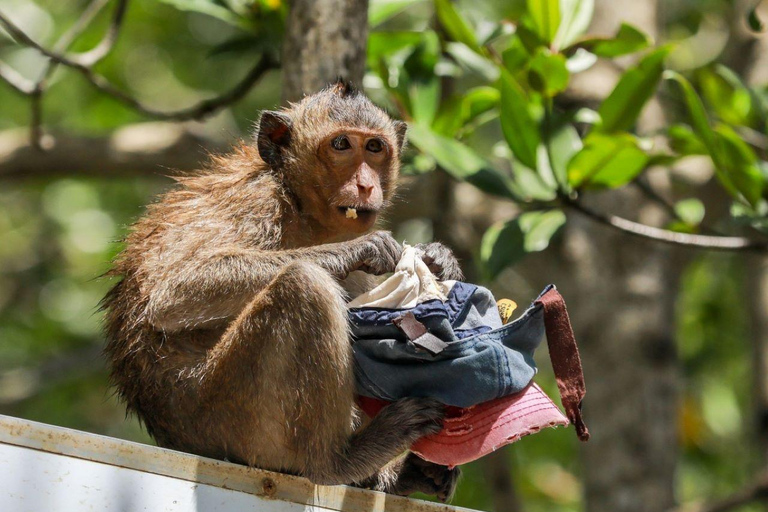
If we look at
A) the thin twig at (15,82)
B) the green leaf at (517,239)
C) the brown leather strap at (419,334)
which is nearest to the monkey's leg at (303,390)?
the brown leather strap at (419,334)

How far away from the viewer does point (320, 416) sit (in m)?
3.77

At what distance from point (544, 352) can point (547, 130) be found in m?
6.36

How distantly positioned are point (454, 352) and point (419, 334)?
0.14 meters

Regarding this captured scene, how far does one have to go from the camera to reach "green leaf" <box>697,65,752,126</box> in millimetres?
6422

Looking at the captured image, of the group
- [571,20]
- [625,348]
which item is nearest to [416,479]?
[571,20]

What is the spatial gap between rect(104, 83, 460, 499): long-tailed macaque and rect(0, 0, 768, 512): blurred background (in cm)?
41

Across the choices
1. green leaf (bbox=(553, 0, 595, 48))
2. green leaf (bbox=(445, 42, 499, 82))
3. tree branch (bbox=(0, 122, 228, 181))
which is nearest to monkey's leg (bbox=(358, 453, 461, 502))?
green leaf (bbox=(553, 0, 595, 48))

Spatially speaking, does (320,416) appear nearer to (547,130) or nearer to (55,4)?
(547,130)

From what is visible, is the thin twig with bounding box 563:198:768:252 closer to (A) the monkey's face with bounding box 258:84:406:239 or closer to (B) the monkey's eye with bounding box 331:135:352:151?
(A) the monkey's face with bounding box 258:84:406:239

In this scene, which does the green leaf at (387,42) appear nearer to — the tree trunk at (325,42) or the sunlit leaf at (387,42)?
the sunlit leaf at (387,42)

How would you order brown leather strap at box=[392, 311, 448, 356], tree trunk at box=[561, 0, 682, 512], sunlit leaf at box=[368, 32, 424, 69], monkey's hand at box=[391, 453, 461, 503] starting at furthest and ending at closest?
tree trunk at box=[561, 0, 682, 512]
sunlit leaf at box=[368, 32, 424, 69]
monkey's hand at box=[391, 453, 461, 503]
brown leather strap at box=[392, 311, 448, 356]

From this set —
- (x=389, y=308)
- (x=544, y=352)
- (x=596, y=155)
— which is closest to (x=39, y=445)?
(x=389, y=308)

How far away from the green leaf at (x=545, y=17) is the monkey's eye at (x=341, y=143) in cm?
151

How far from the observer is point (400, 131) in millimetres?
5191
